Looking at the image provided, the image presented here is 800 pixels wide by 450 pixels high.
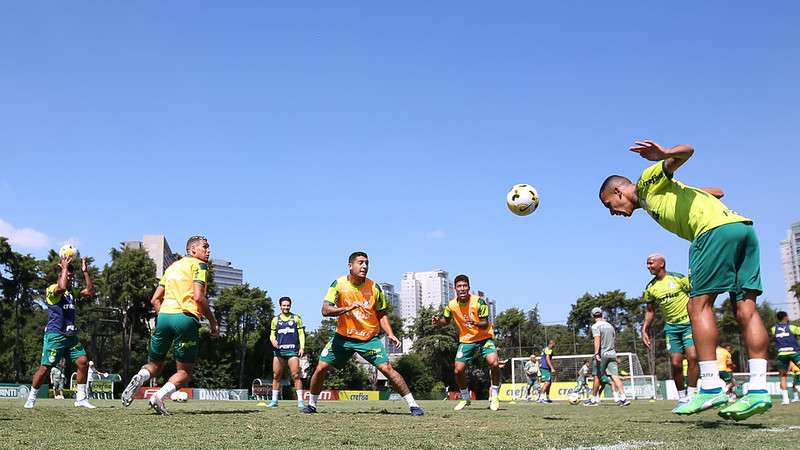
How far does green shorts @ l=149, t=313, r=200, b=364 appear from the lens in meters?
8.53

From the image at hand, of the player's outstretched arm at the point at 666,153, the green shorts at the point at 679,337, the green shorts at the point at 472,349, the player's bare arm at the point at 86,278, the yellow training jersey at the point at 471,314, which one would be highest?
the player's outstretched arm at the point at 666,153

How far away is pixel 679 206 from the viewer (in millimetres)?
5895

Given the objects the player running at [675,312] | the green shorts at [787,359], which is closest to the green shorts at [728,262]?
the player running at [675,312]

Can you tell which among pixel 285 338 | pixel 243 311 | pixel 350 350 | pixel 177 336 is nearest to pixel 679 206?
pixel 350 350

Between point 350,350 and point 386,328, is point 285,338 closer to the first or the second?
point 350,350

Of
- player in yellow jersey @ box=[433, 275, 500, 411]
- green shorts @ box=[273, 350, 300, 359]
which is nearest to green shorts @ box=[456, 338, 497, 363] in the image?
player in yellow jersey @ box=[433, 275, 500, 411]

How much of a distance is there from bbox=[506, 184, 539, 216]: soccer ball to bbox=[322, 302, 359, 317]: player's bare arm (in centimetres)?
293

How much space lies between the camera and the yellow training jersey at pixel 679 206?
18.8ft

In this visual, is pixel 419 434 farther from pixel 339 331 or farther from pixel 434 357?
pixel 434 357

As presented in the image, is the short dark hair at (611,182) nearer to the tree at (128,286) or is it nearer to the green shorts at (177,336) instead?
the green shorts at (177,336)

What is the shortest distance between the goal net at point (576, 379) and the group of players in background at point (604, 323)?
1914 centimetres

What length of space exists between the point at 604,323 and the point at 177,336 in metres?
12.2

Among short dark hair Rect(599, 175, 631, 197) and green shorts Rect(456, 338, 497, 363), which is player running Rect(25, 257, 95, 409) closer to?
green shorts Rect(456, 338, 497, 363)

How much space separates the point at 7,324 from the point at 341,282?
176ft
